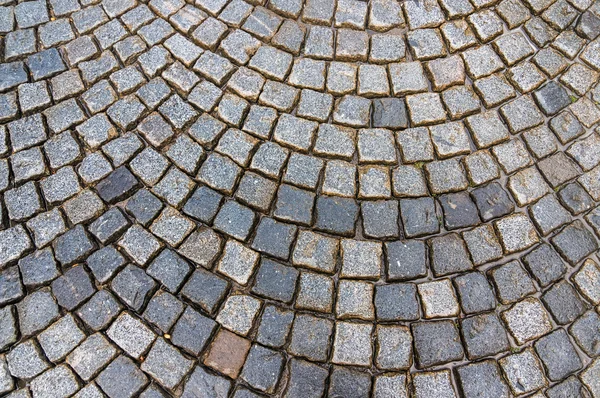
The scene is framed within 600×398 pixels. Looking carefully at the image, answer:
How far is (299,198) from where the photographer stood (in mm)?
3154

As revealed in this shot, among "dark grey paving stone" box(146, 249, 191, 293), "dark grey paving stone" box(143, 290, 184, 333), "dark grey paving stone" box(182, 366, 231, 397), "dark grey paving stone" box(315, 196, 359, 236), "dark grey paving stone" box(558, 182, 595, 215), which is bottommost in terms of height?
"dark grey paving stone" box(182, 366, 231, 397)

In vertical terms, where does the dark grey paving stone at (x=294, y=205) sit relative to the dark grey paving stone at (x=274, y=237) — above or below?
above

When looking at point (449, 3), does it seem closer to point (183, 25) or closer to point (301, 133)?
point (301, 133)

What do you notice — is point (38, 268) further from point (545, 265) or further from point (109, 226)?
point (545, 265)

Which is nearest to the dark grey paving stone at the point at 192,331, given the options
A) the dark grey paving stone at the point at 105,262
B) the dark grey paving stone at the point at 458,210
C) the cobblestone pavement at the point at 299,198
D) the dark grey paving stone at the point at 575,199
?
the cobblestone pavement at the point at 299,198

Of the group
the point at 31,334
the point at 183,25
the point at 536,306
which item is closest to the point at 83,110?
the point at 183,25

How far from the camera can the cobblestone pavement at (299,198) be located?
2826 mm

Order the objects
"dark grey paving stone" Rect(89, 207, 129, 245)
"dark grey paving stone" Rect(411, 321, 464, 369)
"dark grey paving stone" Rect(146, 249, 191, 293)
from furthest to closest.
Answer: "dark grey paving stone" Rect(89, 207, 129, 245)
"dark grey paving stone" Rect(146, 249, 191, 293)
"dark grey paving stone" Rect(411, 321, 464, 369)

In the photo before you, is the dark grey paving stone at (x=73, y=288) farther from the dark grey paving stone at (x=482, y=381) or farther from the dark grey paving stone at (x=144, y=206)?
the dark grey paving stone at (x=482, y=381)

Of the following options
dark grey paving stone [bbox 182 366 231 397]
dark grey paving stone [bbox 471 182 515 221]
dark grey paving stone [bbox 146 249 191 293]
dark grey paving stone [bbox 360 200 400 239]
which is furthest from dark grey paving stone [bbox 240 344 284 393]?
dark grey paving stone [bbox 471 182 515 221]

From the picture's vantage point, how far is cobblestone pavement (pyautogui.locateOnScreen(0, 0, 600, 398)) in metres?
2.83

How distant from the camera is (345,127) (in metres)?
3.37

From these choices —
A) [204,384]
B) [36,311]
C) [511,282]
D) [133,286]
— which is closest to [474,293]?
[511,282]

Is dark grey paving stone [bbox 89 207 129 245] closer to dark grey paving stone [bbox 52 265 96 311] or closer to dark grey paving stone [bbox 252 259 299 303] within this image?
dark grey paving stone [bbox 52 265 96 311]
